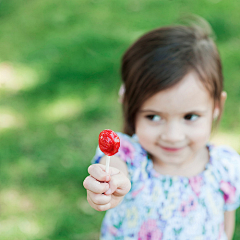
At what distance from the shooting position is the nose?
1.44 m

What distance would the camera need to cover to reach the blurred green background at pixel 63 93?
2.33 meters

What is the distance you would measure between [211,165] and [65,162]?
50.5 inches

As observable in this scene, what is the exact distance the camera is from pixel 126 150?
64.1 inches

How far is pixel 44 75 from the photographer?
3.47 meters

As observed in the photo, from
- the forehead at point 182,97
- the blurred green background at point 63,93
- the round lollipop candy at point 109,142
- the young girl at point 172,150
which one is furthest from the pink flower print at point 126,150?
the blurred green background at point 63,93

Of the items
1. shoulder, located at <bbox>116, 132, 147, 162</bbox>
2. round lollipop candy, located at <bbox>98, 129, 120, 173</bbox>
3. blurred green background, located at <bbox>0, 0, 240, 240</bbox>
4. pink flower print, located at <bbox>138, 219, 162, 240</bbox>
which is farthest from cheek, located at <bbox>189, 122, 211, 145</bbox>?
blurred green background, located at <bbox>0, 0, 240, 240</bbox>

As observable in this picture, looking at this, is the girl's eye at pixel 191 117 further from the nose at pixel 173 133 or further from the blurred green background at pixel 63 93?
the blurred green background at pixel 63 93

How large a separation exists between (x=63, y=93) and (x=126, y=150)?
5.72ft


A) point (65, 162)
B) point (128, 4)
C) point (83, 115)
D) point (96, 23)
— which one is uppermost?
A: point (128, 4)

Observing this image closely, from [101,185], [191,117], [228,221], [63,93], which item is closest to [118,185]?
[101,185]

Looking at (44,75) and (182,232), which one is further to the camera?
(44,75)

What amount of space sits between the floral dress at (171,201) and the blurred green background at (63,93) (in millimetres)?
716

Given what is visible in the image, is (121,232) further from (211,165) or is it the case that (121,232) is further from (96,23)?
(96,23)

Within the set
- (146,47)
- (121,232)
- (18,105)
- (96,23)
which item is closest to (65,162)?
(18,105)
